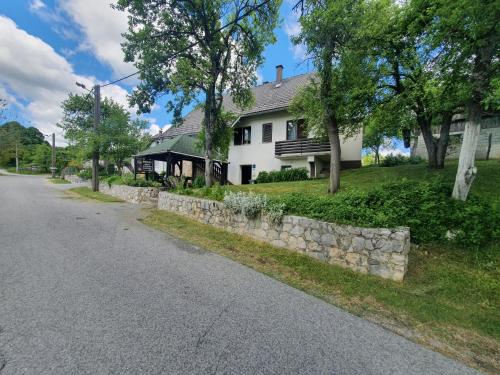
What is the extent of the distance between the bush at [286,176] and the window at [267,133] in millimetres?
3295

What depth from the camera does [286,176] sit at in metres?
15.4

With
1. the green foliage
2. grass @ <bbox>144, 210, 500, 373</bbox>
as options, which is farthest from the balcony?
grass @ <bbox>144, 210, 500, 373</bbox>

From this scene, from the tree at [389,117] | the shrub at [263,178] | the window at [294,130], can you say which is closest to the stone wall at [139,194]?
the shrub at [263,178]

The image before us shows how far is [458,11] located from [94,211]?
43.0 ft

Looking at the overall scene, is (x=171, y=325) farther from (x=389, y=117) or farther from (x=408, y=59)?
(x=408, y=59)

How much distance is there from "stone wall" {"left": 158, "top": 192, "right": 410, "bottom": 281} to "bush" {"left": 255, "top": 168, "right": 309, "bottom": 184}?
8.42 metres

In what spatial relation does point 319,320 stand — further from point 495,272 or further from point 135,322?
point 495,272

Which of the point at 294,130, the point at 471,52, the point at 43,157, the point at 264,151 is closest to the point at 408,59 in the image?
the point at 471,52

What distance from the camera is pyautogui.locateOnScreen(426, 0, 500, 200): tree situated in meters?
4.79

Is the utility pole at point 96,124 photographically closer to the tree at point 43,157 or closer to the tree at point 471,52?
the tree at point 471,52

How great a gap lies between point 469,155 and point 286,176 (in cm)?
1015

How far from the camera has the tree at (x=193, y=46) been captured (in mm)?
10484

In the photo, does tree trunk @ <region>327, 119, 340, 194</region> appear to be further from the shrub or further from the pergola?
the pergola

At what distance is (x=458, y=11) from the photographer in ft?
16.3
